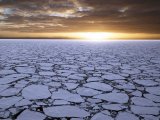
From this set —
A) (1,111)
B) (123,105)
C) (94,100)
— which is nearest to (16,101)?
(1,111)

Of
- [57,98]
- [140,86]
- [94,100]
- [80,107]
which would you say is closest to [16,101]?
[57,98]

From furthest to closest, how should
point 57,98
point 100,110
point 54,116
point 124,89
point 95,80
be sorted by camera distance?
point 95,80, point 124,89, point 57,98, point 100,110, point 54,116

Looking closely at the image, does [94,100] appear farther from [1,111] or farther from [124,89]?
[1,111]

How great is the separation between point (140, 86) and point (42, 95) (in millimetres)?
1520

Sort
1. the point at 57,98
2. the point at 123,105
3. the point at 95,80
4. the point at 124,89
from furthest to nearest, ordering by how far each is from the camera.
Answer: the point at 95,80 → the point at 124,89 → the point at 57,98 → the point at 123,105

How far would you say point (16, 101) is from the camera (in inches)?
95.7

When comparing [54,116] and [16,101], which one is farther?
[16,101]

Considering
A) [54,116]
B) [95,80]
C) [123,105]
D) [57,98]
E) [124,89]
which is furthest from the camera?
[95,80]

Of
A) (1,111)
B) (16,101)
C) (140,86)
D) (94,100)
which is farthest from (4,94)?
(140,86)

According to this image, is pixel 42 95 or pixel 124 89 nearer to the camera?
pixel 42 95

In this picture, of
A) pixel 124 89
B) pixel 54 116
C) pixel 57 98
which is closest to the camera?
pixel 54 116

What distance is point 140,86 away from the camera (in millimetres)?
3227

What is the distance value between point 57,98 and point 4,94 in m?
0.69

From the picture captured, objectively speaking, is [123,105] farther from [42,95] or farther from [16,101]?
[16,101]
